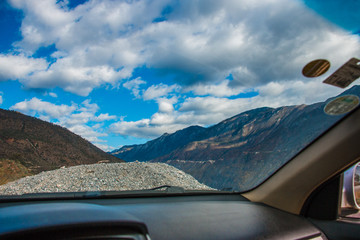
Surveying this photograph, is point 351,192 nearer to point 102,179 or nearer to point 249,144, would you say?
point 249,144

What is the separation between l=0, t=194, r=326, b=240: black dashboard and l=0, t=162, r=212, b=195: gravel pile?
3.02ft

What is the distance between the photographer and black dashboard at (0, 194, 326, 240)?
1.23 m

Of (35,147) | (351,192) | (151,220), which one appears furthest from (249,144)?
(35,147)

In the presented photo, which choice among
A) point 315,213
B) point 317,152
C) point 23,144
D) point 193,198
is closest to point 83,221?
point 193,198

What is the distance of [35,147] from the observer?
12.1ft

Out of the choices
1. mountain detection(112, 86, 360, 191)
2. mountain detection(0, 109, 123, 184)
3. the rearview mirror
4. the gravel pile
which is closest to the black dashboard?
mountain detection(112, 86, 360, 191)

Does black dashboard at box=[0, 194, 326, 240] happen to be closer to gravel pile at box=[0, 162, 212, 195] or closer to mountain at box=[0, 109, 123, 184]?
gravel pile at box=[0, 162, 212, 195]

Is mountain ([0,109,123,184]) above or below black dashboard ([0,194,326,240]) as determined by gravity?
above

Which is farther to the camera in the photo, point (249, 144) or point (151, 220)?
point (249, 144)

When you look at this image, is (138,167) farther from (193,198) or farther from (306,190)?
(306,190)

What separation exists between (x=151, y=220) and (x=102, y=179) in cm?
191

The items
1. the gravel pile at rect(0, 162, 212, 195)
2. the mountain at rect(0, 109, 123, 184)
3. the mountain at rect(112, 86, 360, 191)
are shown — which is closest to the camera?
the mountain at rect(112, 86, 360, 191)

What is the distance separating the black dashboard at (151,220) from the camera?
1228 mm

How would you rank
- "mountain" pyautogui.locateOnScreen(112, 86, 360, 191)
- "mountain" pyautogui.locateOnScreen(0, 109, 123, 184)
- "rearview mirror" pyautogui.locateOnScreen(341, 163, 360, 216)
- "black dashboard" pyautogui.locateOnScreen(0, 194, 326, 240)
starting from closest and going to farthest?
"black dashboard" pyautogui.locateOnScreen(0, 194, 326, 240) < "mountain" pyautogui.locateOnScreen(112, 86, 360, 191) < "rearview mirror" pyautogui.locateOnScreen(341, 163, 360, 216) < "mountain" pyautogui.locateOnScreen(0, 109, 123, 184)
